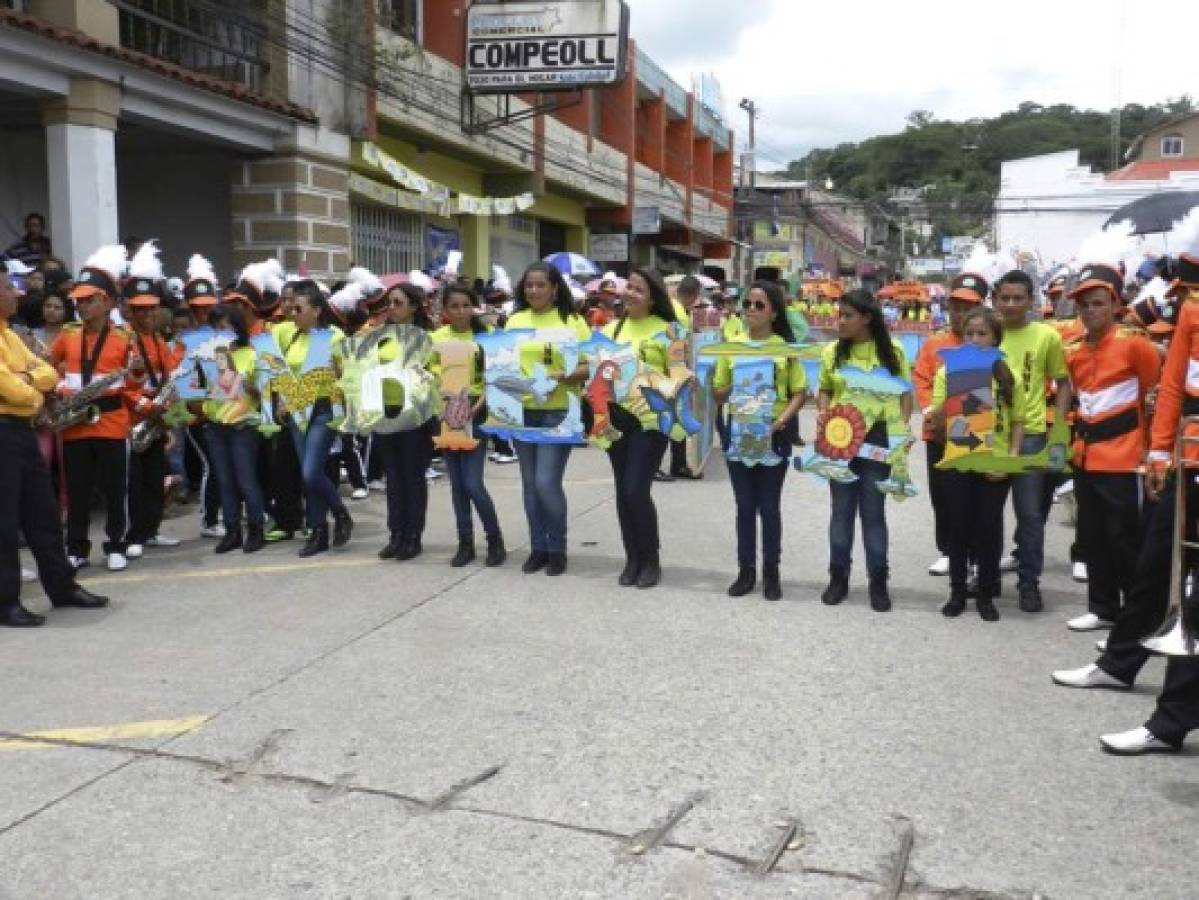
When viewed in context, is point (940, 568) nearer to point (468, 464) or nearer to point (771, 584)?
point (771, 584)

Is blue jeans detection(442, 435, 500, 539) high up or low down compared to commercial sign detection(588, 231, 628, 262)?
down

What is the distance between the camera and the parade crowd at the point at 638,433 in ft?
18.7

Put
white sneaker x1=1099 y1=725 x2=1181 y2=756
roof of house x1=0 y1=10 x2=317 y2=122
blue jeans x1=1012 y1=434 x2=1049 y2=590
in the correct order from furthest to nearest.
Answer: roof of house x1=0 y1=10 x2=317 y2=122 → blue jeans x1=1012 y1=434 x2=1049 y2=590 → white sneaker x1=1099 y1=725 x2=1181 y2=756

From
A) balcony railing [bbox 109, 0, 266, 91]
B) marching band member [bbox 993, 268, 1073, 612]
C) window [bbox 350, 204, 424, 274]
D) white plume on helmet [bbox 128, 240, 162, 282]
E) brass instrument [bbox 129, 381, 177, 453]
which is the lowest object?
brass instrument [bbox 129, 381, 177, 453]

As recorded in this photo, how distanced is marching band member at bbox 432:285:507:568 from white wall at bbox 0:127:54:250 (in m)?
8.73

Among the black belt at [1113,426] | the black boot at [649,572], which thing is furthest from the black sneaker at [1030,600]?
the black boot at [649,572]

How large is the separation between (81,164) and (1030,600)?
9373 mm

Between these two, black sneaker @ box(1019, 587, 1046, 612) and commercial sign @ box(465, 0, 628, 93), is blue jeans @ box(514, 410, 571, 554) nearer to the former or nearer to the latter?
black sneaker @ box(1019, 587, 1046, 612)

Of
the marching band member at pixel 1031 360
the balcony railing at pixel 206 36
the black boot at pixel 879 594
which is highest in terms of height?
the balcony railing at pixel 206 36

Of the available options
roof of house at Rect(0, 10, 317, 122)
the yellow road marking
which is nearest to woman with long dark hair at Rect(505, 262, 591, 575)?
the yellow road marking

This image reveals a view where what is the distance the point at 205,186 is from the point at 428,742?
1247cm

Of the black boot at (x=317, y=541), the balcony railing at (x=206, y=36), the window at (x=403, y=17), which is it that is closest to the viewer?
the black boot at (x=317, y=541)

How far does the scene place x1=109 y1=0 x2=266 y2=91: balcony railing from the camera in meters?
12.9

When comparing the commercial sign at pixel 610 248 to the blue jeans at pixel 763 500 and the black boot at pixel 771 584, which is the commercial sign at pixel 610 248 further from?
the black boot at pixel 771 584
